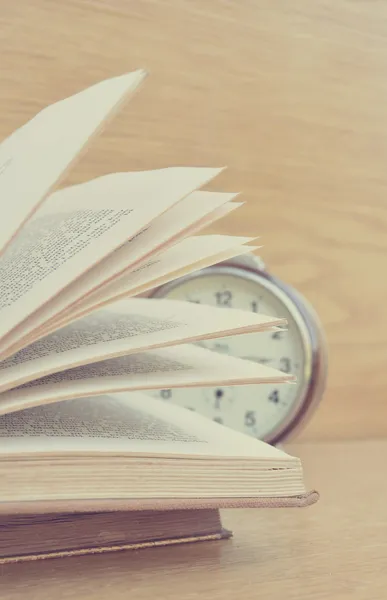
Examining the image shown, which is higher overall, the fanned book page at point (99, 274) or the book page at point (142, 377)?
the fanned book page at point (99, 274)

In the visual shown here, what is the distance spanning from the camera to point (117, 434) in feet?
1.75

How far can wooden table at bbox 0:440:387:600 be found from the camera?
0.46 metres

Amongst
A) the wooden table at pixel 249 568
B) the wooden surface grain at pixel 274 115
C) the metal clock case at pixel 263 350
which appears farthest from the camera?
the wooden surface grain at pixel 274 115

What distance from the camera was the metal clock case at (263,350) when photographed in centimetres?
101

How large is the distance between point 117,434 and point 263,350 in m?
0.54

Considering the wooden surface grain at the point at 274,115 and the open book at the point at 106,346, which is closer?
the open book at the point at 106,346

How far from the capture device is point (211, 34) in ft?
Result: 4.09

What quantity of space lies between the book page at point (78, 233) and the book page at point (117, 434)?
0.07 metres

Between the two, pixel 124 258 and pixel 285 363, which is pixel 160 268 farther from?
pixel 285 363

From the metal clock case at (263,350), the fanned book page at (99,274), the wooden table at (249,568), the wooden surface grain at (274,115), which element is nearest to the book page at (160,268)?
the fanned book page at (99,274)

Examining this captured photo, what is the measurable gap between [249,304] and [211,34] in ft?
1.55

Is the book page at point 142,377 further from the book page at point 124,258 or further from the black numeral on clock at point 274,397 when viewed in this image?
the black numeral on clock at point 274,397

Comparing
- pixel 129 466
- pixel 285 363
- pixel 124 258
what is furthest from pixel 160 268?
pixel 285 363

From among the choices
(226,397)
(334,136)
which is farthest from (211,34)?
(226,397)
